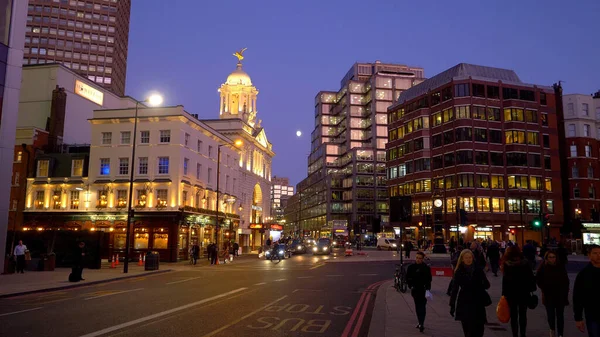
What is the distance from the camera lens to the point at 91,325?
421 inches

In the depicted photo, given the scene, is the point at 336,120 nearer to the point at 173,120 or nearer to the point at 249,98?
the point at 249,98

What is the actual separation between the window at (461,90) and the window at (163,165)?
164 ft

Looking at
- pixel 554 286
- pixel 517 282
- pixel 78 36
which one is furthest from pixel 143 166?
pixel 78 36

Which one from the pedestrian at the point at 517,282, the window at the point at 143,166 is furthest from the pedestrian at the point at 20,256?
the pedestrian at the point at 517,282

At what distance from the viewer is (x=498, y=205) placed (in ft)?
238

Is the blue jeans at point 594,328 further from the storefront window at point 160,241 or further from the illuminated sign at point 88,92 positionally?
the illuminated sign at point 88,92

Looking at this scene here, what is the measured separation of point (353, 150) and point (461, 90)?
4956 cm

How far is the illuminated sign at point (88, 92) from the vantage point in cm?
5633

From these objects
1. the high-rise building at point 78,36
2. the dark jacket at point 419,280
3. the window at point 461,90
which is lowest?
the dark jacket at point 419,280

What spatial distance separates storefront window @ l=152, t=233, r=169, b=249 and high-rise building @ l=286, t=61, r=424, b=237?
69.4m

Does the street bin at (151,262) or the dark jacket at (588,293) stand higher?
the dark jacket at (588,293)

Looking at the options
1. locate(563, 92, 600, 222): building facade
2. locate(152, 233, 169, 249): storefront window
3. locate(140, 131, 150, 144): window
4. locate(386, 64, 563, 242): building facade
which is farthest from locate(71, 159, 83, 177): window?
locate(563, 92, 600, 222): building facade

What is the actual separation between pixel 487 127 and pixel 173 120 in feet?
169

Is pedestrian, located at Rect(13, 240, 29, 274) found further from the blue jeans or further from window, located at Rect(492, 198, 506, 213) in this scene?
window, located at Rect(492, 198, 506, 213)
